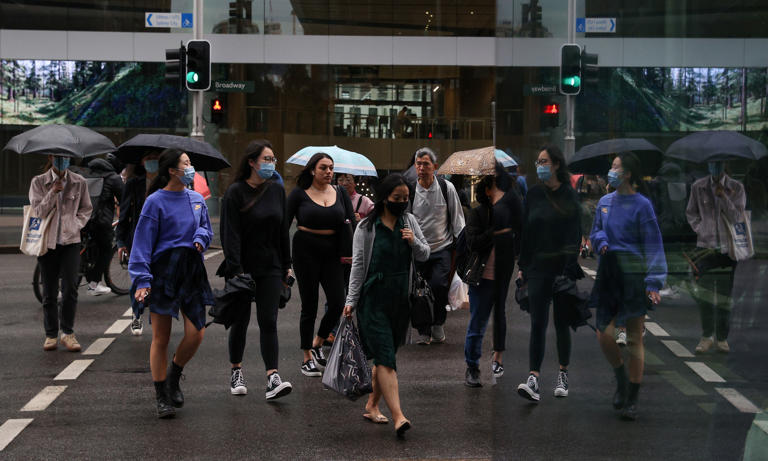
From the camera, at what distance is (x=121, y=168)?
1141cm

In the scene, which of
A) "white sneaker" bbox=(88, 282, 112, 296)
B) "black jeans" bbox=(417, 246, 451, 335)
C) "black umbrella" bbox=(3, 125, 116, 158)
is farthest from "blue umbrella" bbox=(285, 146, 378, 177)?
"white sneaker" bbox=(88, 282, 112, 296)

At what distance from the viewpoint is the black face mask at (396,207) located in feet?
18.6

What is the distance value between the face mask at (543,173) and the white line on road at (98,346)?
7168mm

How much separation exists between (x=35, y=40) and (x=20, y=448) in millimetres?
21817

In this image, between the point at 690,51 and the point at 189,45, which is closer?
the point at 690,51

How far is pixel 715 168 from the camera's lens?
110 centimetres

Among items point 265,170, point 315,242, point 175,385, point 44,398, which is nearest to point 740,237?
point 175,385

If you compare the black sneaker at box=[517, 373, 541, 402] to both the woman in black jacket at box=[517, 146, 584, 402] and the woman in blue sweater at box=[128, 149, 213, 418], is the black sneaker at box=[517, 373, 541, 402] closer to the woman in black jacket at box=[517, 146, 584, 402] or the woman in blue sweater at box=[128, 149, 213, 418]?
the woman in black jacket at box=[517, 146, 584, 402]

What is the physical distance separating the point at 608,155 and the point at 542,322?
1.23 ft

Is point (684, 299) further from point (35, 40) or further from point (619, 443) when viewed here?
point (35, 40)

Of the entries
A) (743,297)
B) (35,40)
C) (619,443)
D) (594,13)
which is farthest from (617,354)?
(35,40)

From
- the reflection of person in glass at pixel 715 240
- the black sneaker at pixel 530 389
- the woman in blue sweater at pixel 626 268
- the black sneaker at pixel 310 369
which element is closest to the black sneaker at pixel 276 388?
the black sneaker at pixel 310 369

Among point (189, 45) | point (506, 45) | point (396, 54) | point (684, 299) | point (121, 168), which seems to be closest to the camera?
point (684, 299)

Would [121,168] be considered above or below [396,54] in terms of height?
below
